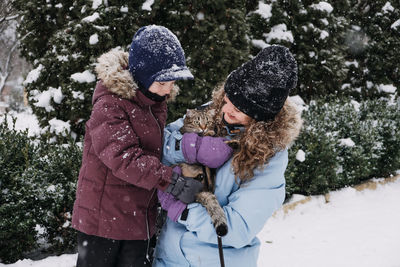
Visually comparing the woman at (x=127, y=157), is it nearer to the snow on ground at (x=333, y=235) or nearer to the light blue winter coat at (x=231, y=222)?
the light blue winter coat at (x=231, y=222)

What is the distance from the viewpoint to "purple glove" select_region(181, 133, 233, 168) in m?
1.84

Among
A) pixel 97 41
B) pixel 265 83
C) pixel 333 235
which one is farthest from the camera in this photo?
pixel 333 235

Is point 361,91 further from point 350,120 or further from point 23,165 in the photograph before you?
point 23,165

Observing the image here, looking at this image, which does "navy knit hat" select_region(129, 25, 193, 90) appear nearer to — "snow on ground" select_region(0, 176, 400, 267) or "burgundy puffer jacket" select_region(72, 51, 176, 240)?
"burgundy puffer jacket" select_region(72, 51, 176, 240)

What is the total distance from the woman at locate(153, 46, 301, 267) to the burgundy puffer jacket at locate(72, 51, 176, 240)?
17cm

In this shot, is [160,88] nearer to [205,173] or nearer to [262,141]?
[205,173]

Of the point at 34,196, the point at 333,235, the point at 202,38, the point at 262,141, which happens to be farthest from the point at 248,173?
the point at 333,235

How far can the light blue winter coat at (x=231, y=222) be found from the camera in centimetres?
172

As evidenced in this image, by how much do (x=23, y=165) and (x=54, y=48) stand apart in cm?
→ 216

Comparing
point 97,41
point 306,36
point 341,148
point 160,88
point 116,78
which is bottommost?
point 341,148

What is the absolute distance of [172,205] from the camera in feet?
6.08

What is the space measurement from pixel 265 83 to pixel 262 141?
32 cm

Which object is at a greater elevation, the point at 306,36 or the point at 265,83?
the point at 265,83

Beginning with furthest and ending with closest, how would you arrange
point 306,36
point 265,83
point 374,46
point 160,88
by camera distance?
1. point 374,46
2. point 306,36
3. point 160,88
4. point 265,83
